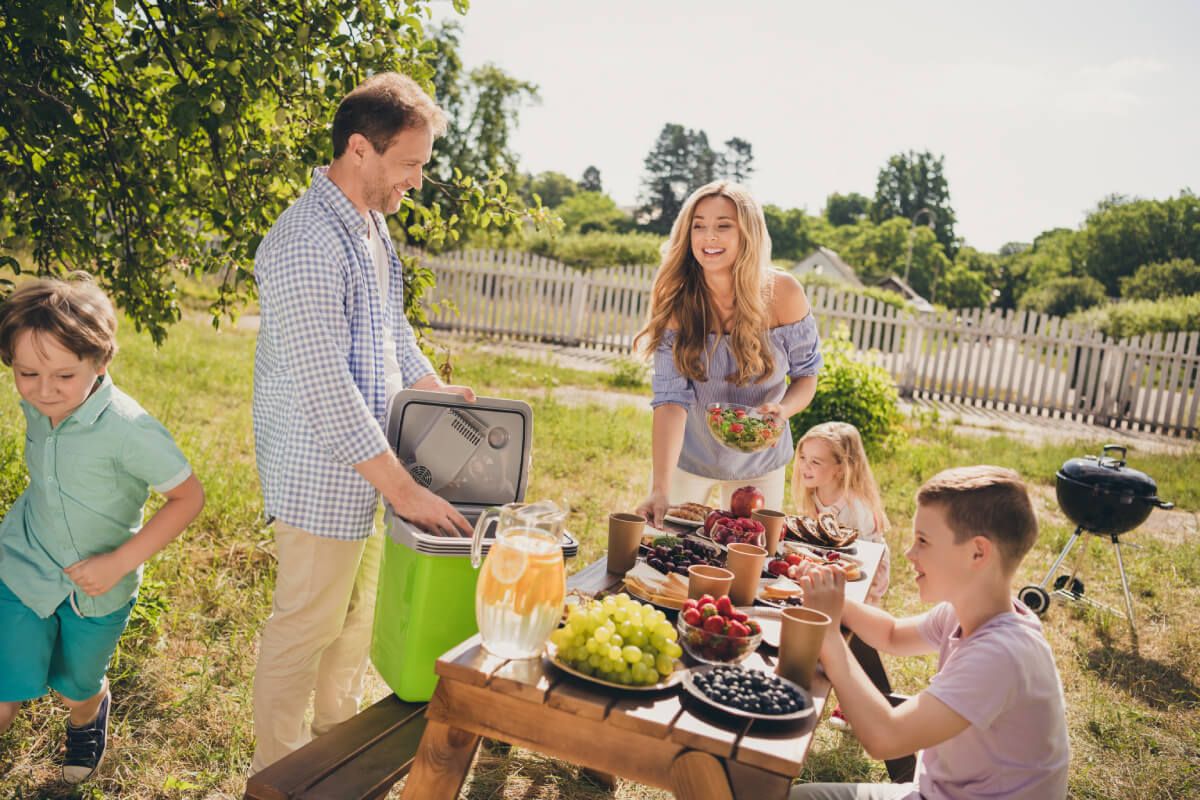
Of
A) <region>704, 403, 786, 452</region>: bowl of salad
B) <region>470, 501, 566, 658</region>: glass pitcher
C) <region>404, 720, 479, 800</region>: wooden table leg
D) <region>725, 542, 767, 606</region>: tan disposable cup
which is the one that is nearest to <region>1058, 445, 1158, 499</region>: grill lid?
<region>704, 403, 786, 452</region>: bowl of salad

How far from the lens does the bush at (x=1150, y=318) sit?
19734 mm

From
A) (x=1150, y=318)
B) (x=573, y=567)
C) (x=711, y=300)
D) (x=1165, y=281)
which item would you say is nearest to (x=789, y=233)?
(x=1165, y=281)

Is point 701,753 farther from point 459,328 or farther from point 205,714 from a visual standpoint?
point 459,328

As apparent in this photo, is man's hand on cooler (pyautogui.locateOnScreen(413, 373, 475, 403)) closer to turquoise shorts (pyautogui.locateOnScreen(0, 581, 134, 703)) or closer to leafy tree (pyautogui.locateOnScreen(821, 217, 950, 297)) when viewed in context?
turquoise shorts (pyautogui.locateOnScreen(0, 581, 134, 703))

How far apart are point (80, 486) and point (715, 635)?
178 cm

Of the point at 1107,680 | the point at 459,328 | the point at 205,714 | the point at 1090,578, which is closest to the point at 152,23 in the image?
the point at 205,714

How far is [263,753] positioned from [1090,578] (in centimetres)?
510

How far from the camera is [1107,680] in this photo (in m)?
4.04

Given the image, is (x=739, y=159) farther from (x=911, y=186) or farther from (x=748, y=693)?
(x=748, y=693)

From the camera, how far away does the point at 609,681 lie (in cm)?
154

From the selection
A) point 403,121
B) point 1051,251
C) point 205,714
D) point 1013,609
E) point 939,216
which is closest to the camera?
point 1013,609

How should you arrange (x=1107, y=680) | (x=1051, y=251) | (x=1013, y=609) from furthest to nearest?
(x=1051, y=251)
(x=1107, y=680)
(x=1013, y=609)

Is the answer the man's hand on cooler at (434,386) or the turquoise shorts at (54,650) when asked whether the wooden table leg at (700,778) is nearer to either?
the man's hand on cooler at (434,386)

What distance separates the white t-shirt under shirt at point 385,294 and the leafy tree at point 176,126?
2.56 feet
